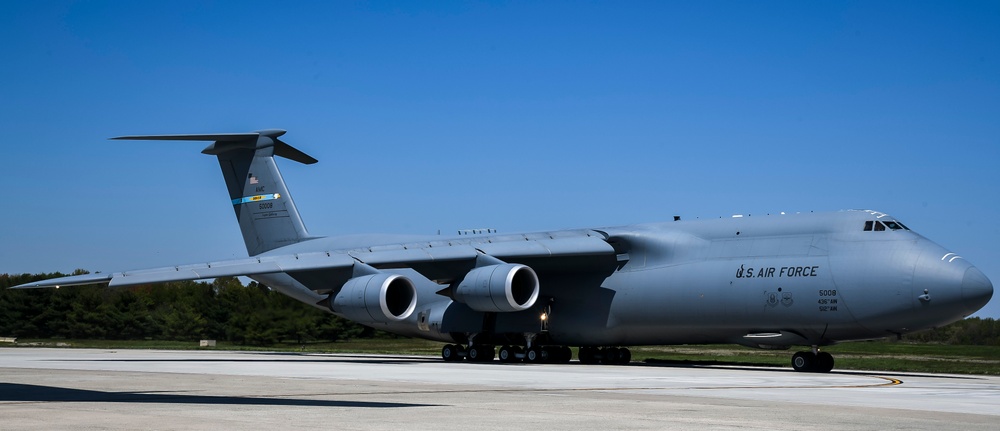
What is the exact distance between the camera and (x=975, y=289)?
2041 cm

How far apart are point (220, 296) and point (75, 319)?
36.0ft

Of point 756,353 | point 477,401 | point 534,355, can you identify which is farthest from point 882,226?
point 477,401

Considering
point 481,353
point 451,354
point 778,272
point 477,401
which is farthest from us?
point 451,354

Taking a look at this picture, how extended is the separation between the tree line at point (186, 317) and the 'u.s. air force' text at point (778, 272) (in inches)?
468

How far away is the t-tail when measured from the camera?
105ft

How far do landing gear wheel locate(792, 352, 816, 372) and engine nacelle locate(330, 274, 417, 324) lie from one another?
335 inches

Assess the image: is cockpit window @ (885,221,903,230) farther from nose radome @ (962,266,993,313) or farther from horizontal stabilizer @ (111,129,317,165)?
horizontal stabilizer @ (111,129,317,165)

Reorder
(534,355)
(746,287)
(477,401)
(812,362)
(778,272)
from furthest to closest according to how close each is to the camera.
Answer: (534,355) < (746,287) < (778,272) < (812,362) < (477,401)

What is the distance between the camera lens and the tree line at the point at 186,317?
31172mm

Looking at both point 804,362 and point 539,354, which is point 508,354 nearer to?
point 539,354

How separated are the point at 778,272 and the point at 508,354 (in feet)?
24.4

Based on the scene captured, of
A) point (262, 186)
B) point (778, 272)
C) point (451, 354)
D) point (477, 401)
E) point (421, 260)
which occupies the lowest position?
point (477, 401)

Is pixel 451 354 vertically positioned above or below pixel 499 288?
below

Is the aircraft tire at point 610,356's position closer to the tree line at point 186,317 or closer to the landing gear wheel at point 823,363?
the landing gear wheel at point 823,363
